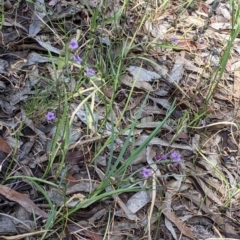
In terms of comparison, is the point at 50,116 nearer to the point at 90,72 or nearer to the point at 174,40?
the point at 90,72

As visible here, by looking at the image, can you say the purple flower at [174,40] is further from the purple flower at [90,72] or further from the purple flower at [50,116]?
the purple flower at [50,116]

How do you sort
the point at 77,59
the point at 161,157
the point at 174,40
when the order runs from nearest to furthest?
the point at 161,157, the point at 77,59, the point at 174,40

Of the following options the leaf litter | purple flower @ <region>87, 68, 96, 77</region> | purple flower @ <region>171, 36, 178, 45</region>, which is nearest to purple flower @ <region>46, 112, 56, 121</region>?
the leaf litter

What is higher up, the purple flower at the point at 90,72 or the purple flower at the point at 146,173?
the purple flower at the point at 90,72

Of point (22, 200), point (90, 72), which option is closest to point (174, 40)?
point (90, 72)

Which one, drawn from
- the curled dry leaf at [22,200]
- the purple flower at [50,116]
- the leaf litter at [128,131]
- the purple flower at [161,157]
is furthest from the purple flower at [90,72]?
the curled dry leaf at [22,200]

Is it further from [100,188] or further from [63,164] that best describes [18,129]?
[100,188]

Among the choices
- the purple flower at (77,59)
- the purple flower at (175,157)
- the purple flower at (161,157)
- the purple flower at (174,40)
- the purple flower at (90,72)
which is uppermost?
the purple flower at (77,59)

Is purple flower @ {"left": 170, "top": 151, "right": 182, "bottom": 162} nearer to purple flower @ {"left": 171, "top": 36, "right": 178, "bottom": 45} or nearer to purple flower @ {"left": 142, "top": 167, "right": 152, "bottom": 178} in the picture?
purple flower @ {"left": 142, "top": 167, "right": 152, "bottom": 178}
